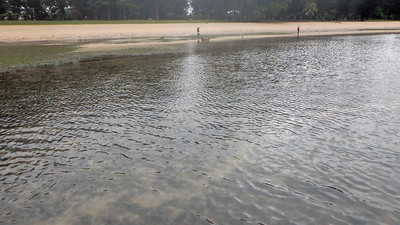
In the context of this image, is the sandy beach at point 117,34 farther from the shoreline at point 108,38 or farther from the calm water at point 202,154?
the calm water at point 202,154

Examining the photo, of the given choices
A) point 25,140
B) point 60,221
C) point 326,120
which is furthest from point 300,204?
point 25,140

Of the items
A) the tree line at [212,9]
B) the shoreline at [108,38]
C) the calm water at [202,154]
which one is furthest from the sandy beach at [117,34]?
the calm water at [202,154]

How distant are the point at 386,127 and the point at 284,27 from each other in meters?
101

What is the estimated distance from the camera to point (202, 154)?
32.8 ft

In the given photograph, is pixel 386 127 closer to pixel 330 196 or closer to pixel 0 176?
pixel 330 196

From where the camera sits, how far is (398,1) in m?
A: 119

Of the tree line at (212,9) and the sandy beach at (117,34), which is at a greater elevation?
the tree line at (212,9)

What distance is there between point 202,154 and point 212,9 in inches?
6101

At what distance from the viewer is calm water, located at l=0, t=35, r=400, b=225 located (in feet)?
23.3

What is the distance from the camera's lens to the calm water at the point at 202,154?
23.3 ft

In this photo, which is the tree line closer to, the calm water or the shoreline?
the shoreline

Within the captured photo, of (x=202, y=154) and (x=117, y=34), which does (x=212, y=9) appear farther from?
(x=202, y=154)

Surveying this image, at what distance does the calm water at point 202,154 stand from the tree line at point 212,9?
10993cm

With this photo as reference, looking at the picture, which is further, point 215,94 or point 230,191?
point 215,94
